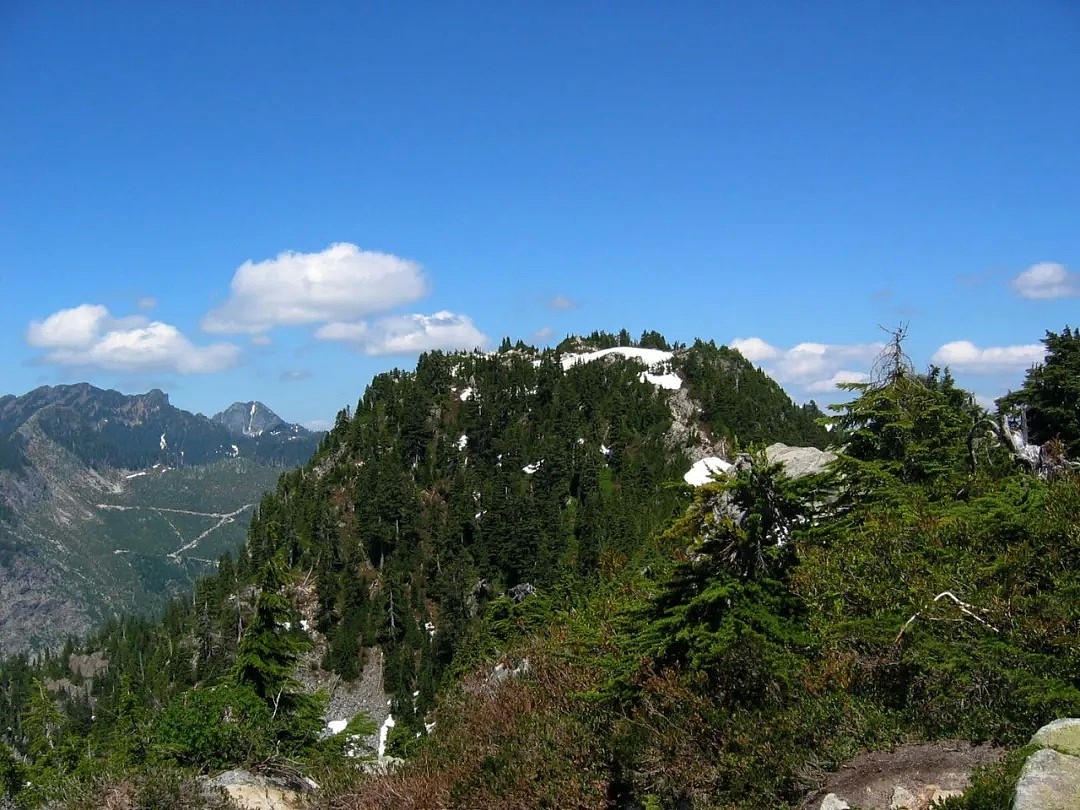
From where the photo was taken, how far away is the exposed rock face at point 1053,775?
20.2 ft

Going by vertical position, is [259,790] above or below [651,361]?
below

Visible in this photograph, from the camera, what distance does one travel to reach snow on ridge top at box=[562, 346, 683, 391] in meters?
120

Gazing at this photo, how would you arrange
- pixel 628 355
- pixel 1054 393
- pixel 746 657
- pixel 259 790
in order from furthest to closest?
pixel 628 355, pixel 1054 393, pixel 259 790, pixel 746 657

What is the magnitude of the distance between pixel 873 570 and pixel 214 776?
13.1m

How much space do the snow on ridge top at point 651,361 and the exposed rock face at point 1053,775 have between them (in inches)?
4352

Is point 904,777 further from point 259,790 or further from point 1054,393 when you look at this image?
point 1054,393

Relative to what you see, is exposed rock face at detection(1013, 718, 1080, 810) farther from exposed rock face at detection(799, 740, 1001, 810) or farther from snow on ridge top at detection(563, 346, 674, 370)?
snow on ridge top at detection(563, 346, 674, 370)

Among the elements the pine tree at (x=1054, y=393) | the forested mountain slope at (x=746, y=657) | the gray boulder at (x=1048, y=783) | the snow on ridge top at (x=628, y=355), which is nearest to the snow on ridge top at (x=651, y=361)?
the snow on ridge top at (x=628, y=355)

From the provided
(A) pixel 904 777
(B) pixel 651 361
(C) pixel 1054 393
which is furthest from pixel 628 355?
(A) pixel 904 777

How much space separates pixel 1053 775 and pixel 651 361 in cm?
13057

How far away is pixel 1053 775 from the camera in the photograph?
6.41 m

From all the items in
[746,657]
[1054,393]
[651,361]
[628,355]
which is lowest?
[746,657]

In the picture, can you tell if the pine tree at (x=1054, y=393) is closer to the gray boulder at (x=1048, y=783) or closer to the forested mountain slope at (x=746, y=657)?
the forested mountain slope at (x=746, y=657)

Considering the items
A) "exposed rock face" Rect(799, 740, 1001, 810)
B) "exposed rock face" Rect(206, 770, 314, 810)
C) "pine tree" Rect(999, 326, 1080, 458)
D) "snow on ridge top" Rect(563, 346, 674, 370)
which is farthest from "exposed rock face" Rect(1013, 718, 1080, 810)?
"snow on ridge top" Rect(563, 346, 674, 370)
